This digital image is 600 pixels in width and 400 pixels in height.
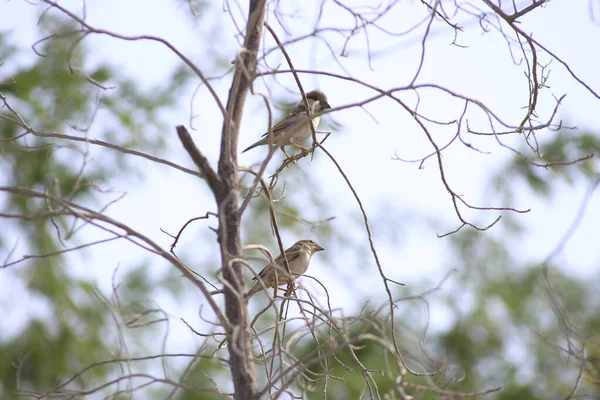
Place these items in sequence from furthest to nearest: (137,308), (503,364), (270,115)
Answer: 1. (503,364)
2. (137,308)
3. (270,115)

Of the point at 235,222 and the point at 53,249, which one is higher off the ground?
the point at 53,249

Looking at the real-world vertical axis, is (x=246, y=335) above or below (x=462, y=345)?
below

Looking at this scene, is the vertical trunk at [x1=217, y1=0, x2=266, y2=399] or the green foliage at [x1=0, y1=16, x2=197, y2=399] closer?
the vertical trunk at [x1=217, y1=0, x2=266, y2=399]

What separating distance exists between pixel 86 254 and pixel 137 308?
1025 cm

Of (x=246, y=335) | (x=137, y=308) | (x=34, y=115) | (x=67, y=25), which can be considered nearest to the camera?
(x=246, y=335)

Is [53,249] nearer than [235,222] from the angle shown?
No

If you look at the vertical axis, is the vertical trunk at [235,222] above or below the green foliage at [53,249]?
below

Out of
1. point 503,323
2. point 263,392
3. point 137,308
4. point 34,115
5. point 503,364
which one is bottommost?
point 263,392

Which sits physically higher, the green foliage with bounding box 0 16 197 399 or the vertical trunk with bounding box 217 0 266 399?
the green foliage with bounding box 0 16 197 399

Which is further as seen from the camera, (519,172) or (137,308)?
(519,172)

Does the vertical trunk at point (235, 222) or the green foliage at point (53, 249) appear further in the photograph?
the green foliage at point (53, 249)

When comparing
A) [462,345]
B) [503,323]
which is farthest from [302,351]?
[503,323]

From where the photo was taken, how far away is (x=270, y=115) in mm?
2732

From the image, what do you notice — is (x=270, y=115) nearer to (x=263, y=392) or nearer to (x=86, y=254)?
(x=263, y=392)
